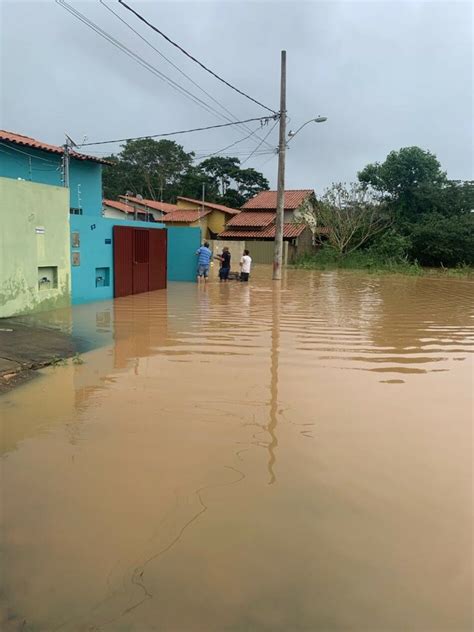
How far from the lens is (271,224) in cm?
3834

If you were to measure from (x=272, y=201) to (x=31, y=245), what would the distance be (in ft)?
100

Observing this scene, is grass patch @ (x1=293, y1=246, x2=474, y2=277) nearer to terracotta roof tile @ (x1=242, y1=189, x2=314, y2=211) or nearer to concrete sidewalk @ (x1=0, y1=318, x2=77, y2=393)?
terracotta roof tile @ (x1=242, y1=189, x2=314, y2=211)

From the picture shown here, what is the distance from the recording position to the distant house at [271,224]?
3688 centimetres

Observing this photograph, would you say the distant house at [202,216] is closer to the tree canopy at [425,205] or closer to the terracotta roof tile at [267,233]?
the terracotta roof tile at [267,233]

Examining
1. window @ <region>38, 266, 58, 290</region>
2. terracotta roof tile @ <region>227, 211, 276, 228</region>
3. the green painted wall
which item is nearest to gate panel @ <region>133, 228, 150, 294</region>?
the green painted wall

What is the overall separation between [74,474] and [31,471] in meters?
0.34

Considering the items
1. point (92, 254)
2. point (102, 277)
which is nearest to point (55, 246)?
point (92, 254)

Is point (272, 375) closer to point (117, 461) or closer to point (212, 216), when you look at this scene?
point (117, 461)

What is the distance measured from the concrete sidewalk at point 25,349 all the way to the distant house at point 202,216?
1172 inches

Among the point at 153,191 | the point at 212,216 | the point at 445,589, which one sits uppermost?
the point at 153,191

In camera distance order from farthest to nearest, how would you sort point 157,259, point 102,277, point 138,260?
point 157,259 → point 138,260 → point 102,277

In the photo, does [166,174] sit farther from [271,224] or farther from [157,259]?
[157,259]

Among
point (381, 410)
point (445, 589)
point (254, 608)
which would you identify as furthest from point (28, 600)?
point (381, 410)

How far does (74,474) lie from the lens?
4012 mm
